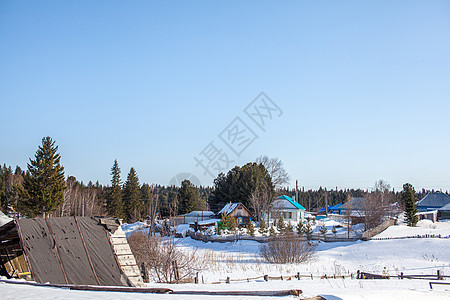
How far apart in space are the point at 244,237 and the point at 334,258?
490 inches

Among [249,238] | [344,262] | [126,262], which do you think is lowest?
[344,262]

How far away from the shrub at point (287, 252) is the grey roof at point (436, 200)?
5067 centimetres

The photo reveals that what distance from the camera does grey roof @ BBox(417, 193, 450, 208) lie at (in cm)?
6644

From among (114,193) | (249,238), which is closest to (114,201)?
(114,193)

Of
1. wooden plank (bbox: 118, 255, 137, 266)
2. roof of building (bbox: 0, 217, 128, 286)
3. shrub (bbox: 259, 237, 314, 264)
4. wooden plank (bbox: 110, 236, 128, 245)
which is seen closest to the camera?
roof of building (bbox: 0, 217, 128, 286)

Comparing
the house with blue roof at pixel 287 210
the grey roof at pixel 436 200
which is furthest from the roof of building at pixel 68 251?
the grey roof at pixel 436 200

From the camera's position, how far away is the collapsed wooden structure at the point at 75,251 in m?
11.3

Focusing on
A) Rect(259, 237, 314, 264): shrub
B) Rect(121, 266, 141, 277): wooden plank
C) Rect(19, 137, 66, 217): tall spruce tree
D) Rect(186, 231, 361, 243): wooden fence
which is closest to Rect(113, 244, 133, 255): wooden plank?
Rect(121, 266, 141, 277): wooden plank

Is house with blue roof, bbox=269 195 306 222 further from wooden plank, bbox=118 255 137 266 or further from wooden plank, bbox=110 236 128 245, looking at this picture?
wooden plank, bbox=118 255 137 266

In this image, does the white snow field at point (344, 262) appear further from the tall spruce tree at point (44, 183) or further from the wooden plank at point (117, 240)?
the tall spruce tree at point (44, 183)

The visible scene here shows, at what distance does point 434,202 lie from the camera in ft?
222

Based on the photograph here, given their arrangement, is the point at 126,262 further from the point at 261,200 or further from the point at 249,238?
the point at 261,200

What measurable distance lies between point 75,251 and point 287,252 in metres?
18.1

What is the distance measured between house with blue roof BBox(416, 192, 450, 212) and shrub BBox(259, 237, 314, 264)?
50.6 metres
